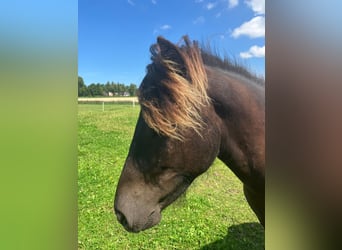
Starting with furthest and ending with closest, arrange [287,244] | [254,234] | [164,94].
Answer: [254,234]
[287,244]
[164,94]

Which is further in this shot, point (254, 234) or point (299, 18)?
Answer: point (254, 234)

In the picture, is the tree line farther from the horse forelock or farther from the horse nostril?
the horse nostril

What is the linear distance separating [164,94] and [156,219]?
0.45m

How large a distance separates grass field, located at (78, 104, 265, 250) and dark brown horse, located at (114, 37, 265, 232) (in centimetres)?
11

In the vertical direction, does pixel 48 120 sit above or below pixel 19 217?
above

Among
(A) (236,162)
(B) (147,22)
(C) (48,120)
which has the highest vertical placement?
(B) (147,22)

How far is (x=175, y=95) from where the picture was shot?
89 centimetres

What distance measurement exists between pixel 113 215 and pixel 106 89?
1.67ft

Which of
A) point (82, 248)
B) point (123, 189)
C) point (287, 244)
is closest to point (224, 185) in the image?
point (287, 244)

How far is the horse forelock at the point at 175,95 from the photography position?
2.94ft

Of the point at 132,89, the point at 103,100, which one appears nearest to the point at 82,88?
the point at 103,100

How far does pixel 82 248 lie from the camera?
1071 mm

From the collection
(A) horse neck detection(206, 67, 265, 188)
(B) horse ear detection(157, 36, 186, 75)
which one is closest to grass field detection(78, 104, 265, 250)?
(A) horse neck detection(206, 67, 265, 188)

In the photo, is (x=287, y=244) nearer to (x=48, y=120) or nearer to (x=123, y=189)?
(x=123, y=189)
